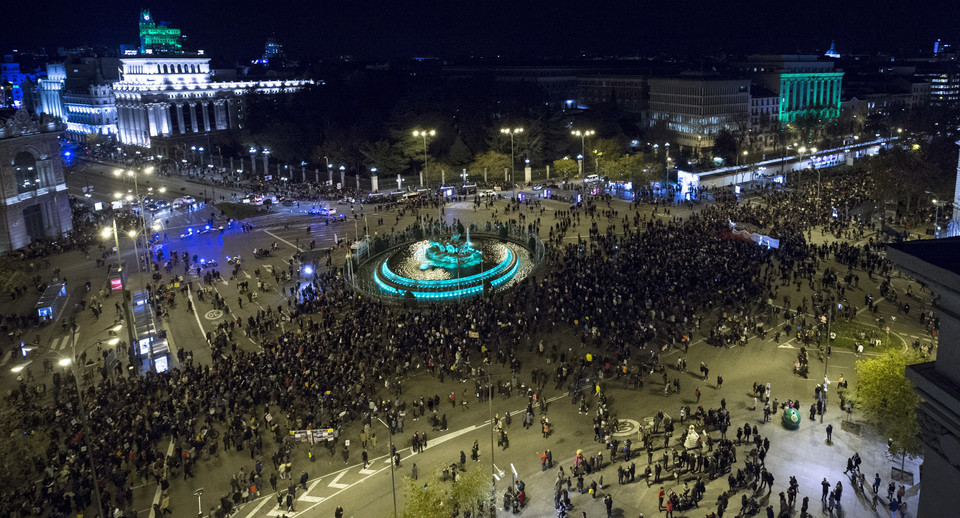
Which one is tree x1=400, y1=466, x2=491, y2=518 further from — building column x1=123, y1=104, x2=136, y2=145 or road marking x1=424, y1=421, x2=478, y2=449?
building column x1=123, y1=104, x2=136, y2=145

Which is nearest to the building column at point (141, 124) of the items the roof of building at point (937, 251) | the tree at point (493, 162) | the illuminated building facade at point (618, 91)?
the tree at point (493, 162)

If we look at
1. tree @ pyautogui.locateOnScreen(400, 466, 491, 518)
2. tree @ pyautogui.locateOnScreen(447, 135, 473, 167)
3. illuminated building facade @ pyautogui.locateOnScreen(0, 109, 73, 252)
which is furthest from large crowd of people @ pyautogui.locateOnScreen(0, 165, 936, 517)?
tree @ pyautogui.locateOnScreen(447, 135, 473, 167)

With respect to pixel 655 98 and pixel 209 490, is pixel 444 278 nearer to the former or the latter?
pixel 209 490

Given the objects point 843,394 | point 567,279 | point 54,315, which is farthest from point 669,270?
point 54,315

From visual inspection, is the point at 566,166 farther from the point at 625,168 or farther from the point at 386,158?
the point at 386,158

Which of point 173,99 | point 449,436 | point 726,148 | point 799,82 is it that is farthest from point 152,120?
point 799,82

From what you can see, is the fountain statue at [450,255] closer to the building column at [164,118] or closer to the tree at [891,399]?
the tree at [891,399]
